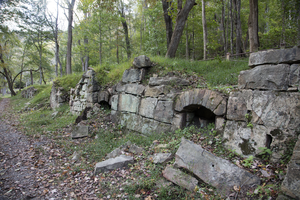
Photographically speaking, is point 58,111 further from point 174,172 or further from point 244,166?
point 244,166

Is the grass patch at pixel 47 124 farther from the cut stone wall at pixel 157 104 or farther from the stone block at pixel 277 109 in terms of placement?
the stone block at pixel 277 109

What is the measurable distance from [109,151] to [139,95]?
2.41m

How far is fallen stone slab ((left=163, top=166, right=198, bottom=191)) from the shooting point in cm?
330

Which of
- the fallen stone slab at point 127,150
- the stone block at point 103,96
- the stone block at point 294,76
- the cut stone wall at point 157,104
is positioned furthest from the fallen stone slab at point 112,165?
the stone block at point 103,96

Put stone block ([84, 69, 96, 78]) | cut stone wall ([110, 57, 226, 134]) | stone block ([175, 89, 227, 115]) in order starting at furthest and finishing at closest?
stone block ([84, 69, 96, 78])
cut stone wall ([110, 57, 226, 134])
stone block ([175, 89, 227, 115])

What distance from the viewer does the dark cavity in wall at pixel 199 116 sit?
17.2 feet

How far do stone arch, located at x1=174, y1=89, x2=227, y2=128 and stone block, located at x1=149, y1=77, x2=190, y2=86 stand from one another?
67 centimetres

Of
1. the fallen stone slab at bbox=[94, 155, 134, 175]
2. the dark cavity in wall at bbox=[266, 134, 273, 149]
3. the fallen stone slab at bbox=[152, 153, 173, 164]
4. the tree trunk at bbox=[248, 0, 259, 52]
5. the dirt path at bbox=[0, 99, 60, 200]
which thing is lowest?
the dirt path at bbox=[0, 99, 60, 200]

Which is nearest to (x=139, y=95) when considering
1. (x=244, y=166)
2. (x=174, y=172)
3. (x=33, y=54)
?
(x=174, y=172)

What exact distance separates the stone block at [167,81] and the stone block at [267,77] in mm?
2019

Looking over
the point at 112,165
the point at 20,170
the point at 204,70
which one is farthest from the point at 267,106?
the point at 20,170

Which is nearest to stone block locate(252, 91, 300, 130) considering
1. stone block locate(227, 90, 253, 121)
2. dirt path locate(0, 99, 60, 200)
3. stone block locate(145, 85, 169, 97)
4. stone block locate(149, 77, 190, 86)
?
stone block locate(227, 90, 253, 121)

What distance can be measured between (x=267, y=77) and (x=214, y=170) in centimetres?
234

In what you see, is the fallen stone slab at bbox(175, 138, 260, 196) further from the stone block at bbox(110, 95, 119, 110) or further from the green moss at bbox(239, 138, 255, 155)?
the stone block at bbox(110, 95, 119, 110)
